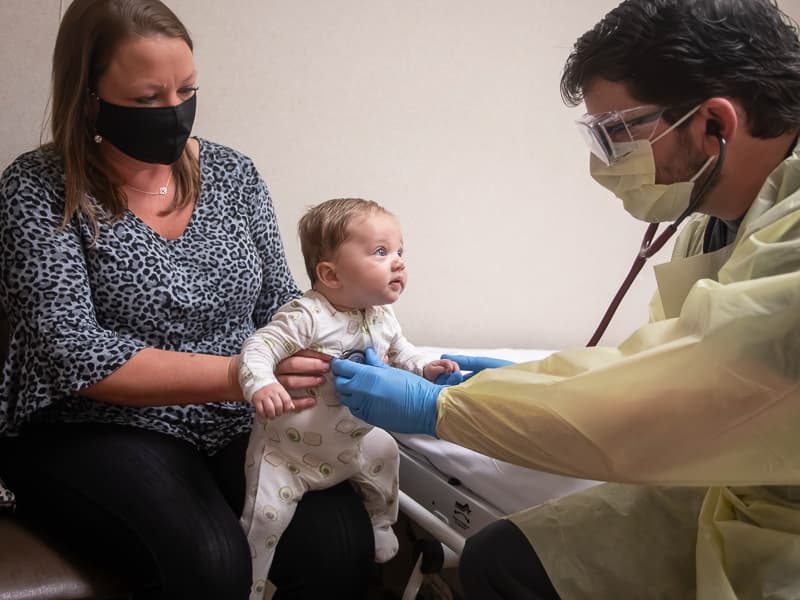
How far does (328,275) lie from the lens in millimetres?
1477

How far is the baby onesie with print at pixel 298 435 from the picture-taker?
4.72ft

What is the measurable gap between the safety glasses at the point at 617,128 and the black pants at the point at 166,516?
823 mm

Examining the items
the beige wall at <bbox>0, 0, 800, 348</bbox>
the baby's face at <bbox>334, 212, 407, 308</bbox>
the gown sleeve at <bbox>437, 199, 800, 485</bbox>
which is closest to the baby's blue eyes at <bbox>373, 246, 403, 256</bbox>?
the baby's face at <bbox>334, 212, 407, 308</bbox>

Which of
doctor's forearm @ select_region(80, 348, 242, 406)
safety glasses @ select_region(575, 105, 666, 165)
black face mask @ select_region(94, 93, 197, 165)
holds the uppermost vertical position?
safety glasses @ select_region(575, 105, 666, 165)

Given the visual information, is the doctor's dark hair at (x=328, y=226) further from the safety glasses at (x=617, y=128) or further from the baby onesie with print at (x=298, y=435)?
the safety glasses at (x=617, y=128)

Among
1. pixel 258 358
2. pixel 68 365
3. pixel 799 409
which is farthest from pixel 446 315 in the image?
pixel 799 409

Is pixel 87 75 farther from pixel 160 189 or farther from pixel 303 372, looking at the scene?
pixel 303 372

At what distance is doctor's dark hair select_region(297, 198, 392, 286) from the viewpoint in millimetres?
1459

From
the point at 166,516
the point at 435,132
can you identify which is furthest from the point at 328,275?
the point at 435,132

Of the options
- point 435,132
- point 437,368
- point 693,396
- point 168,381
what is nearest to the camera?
point 693,396

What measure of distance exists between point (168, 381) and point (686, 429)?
2.89ft

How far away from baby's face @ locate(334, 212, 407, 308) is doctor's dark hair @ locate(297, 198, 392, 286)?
0.01 metres

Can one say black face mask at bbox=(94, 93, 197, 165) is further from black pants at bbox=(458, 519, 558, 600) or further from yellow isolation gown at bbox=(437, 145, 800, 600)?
black pants at bbox=(458, 519, 558, 600)

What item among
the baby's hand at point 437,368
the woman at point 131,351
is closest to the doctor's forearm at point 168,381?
the woman at point 131,351
